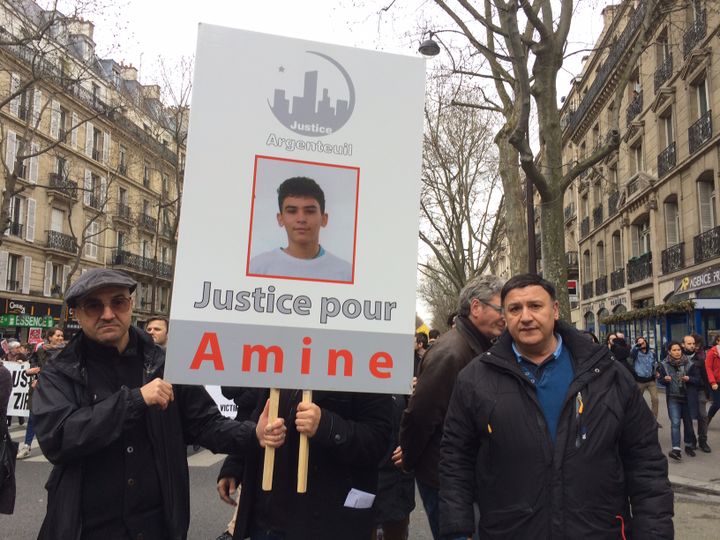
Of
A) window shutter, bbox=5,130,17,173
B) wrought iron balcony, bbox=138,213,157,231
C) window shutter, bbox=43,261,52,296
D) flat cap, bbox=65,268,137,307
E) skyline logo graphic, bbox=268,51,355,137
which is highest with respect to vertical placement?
window shutter, bbox=5,130,17,173

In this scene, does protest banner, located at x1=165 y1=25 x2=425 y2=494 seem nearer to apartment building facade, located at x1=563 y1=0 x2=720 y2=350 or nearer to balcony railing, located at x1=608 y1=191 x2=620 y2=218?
apartment building facade, located at x1=563 y1=0 x2=720 y2=350

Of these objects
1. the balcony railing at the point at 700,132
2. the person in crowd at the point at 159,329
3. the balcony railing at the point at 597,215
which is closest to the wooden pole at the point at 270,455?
the person in crowd at the point at 159,329

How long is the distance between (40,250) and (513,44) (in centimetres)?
3008

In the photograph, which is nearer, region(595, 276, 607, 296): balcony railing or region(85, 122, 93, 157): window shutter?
region(595, 276, 607, 296): balcony railing

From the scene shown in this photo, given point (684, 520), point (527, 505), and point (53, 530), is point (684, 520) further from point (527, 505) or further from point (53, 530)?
point (53, 530)

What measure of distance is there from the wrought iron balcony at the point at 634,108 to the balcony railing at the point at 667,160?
3411 mm

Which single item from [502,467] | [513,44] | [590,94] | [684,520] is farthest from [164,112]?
[502,467]

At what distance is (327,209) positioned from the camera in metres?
2.43

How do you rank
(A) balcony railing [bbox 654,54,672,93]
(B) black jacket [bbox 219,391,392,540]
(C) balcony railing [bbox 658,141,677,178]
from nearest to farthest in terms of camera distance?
(B) black jacket [bbox 219,391,392,540], (C) balcony railing [bbox 658,141,677,178], (A) balcony railing [bbox 654,54,672,93]

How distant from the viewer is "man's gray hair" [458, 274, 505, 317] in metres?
3.63

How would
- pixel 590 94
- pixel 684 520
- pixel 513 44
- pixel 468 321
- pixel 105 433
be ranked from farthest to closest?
pixel 590 94 < pixel 513 44 < pixel 684 520 < pixel 468 321 < pixel 105 433

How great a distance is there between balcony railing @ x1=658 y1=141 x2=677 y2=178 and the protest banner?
73.2ft

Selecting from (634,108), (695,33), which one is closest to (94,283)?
(695,33)

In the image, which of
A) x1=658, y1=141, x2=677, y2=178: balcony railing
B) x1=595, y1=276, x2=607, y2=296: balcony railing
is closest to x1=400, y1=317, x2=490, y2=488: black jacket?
x1=658, y1=141, x2=677, y2=178: balcony railing
